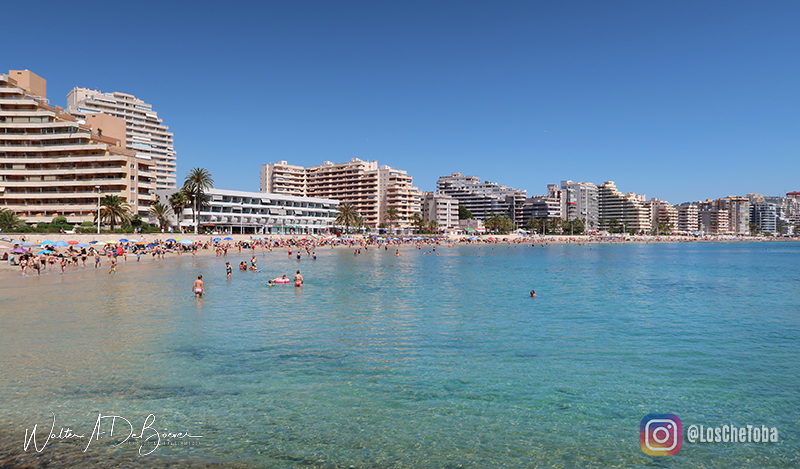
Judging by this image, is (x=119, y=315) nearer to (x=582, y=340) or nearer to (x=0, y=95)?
(x=582, y=340)

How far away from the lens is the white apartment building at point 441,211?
188250 millimetres

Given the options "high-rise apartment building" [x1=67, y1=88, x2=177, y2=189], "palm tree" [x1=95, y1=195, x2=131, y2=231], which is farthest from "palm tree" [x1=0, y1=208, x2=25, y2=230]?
"high-rise apartment building" [x1=67, y1=88, x2=177, y2=189]

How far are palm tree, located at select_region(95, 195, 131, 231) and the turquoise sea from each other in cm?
4961

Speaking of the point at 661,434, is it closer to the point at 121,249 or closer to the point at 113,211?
the point at 121,249

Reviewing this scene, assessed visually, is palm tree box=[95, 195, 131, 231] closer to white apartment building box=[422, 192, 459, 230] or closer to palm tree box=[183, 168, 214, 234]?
palm tree box=[183, 168, 214, 234]

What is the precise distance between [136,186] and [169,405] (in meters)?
81.9

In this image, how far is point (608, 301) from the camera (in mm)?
28500

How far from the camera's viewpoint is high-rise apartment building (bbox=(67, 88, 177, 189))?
407 feet

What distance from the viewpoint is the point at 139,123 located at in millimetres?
129125

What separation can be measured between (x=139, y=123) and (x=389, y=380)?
459ft

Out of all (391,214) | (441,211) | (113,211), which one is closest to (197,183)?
(113,211)

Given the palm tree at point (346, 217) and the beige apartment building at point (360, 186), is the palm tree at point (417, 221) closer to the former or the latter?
the beige apartment building at point (360, 186)

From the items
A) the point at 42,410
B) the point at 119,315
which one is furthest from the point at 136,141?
the point at 42,410

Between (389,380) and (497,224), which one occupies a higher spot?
(497,224)
